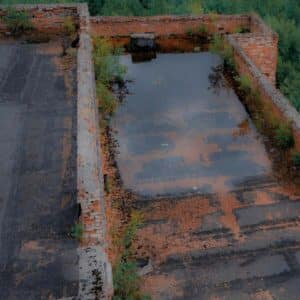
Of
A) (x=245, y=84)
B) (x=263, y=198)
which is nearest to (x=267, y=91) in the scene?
(x=245, y=84)

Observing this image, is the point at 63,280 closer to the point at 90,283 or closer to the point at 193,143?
the point at 90,283

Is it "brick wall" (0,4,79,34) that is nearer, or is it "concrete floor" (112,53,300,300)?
"concrete floor" (112,53,300,300)

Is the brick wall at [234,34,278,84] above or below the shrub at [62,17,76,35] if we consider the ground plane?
below

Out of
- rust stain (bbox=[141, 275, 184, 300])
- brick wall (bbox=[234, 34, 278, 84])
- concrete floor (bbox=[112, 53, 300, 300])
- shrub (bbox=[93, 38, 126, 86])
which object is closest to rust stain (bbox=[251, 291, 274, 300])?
concrete floor (bbox=[112, 53, 300, 300])

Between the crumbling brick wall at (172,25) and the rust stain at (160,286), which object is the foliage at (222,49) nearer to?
the crumbling brick wall at (172,25)

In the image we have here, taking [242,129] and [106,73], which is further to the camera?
[106,73]

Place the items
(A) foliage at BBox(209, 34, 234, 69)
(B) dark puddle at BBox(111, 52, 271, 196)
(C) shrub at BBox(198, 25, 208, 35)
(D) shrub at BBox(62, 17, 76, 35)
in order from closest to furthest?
1. (B) dark puddle at BBox(111, 52, 271, 196)
2. (D) shrub at BBox(62, 17, 76, 35)
3. (A) foliage at BBox(209, 34, 234, 69)
4. (C) shrub at BBox(198, 25, 208, 35)

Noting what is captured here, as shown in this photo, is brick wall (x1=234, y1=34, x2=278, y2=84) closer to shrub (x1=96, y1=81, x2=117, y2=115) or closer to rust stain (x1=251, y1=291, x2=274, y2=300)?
shrub (x1=96, y1=81, x2=117, y2=115)

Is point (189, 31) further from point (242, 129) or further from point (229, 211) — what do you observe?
point (229, 211)
